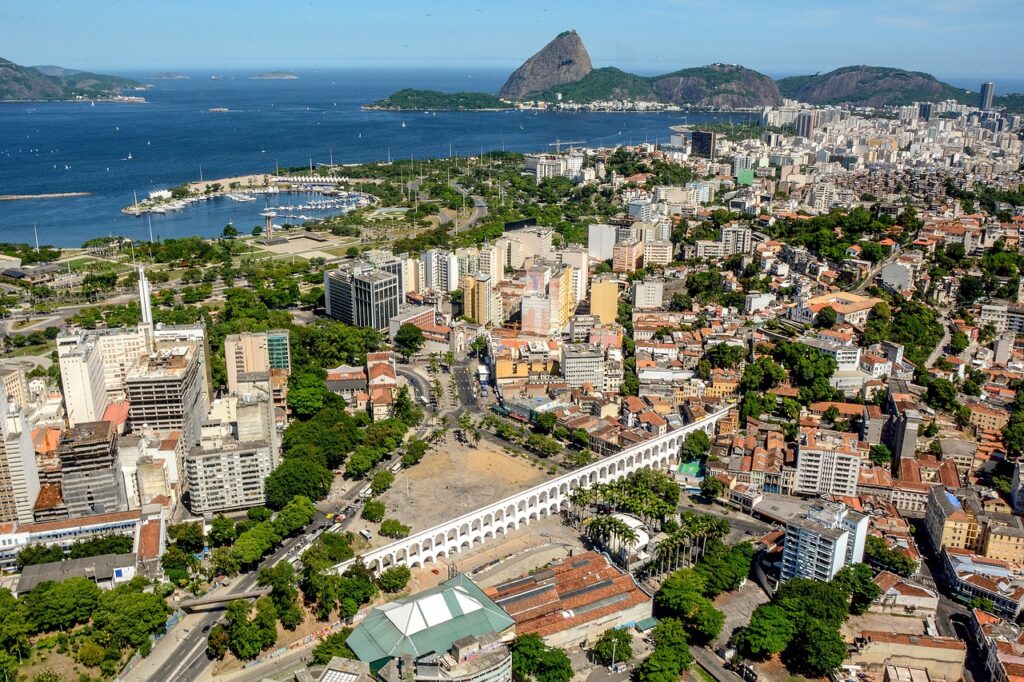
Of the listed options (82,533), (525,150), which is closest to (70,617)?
(82,533)

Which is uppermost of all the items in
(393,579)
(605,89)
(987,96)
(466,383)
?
(605,89)

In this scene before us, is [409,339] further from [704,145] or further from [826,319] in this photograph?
[704,145]

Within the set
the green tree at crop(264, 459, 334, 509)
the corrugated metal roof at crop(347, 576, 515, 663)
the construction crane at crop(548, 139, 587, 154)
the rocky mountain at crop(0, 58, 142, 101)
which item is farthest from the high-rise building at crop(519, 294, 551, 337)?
the rocky mountain at crop(0, 58, 142, 101)

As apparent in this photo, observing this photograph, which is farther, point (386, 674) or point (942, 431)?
point (942, 431)

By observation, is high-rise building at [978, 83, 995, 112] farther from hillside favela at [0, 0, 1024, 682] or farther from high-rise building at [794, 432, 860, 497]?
high-rise building at [794, 432, 860, 497]

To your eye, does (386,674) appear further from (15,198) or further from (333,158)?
(333,158)

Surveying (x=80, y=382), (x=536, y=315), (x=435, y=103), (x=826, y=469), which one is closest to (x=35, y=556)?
(x=80, y=382)
